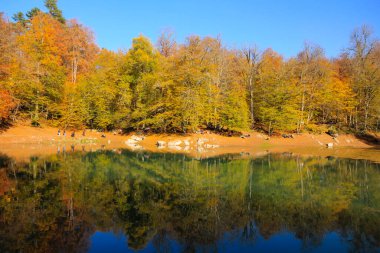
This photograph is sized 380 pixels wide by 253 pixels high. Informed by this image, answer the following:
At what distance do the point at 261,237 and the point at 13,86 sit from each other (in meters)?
41.1

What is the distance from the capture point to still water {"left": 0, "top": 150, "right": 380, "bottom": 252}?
8.50m

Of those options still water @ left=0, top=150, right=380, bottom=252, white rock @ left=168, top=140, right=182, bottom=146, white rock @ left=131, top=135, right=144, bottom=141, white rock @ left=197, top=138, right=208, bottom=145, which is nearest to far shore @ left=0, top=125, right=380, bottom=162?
white rock @ left=197, top=138, right=208, bottom=145

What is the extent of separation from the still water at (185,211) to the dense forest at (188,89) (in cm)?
2417

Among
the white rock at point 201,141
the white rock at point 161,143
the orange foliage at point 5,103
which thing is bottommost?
the white rock at point 161,143

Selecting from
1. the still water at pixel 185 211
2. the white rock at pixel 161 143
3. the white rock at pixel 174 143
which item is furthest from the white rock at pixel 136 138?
the still water at pixel 185 211

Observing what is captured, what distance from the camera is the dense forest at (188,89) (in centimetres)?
4188

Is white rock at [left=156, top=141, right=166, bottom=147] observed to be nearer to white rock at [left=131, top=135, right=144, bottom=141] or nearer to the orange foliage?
white rock at [left=131, top=135, right=144, bottom=141]

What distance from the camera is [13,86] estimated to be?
40062 millimetres

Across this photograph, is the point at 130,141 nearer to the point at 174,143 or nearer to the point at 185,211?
the point at 174,143

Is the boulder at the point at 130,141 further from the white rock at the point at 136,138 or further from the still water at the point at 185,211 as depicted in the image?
the still water at the point at 185,211

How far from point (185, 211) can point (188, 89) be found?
31.5 metres

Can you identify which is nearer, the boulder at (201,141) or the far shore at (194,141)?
the far shore at (194,141)

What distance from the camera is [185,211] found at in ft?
36.7

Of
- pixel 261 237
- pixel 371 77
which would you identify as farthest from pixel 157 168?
pixel 371 77
